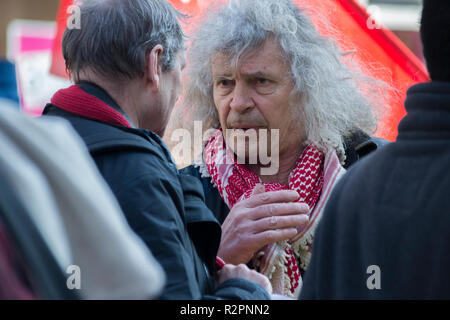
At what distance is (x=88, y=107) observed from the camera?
1.57 metres

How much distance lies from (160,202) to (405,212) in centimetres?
59

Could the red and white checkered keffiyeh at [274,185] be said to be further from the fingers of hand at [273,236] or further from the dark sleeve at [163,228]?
the dark sleeve at [163,228]

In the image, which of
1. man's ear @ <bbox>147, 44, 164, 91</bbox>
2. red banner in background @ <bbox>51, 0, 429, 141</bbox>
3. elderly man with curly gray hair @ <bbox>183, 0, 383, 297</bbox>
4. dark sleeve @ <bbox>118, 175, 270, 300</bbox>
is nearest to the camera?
dark sleeve @ <bbox>118, 175, 270, 300</bbox>

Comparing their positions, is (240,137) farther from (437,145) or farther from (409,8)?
(409,8)

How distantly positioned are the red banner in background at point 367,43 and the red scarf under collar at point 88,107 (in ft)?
4.33

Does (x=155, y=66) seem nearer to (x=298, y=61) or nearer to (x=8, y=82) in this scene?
(x=8, y=82)

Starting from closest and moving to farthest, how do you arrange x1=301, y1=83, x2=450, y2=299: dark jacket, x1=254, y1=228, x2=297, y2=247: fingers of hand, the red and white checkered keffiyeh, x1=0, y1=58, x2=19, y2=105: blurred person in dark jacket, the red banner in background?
x1=0, y1=58, x2=19, y2=105: blurred person in dark jacket → x1=301, y1=83, x2=450, y2=299: dark jacket → x1=254, y1=228, x2=297, y2=247: fingers of hand → the red and white checkered keffiyeh → the red banner in background

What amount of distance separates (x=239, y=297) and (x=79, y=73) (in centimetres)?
79

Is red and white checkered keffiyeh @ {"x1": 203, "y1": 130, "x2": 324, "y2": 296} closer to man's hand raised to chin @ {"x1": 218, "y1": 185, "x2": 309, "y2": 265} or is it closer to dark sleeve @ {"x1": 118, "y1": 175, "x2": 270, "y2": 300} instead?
man's hand raised to chin @ {"x1": 218, "y1": 185, "x2": 309, "y2": 265}

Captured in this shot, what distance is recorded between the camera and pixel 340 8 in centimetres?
320

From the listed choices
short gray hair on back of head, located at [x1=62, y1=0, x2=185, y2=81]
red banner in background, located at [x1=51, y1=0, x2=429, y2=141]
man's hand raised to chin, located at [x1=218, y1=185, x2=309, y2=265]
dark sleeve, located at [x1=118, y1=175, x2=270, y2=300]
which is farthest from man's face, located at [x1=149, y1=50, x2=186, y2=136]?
red banner in background, located at [x1=51, y1=0, x2=429, y2=141]

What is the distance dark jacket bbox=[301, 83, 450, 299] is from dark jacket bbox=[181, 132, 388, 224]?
120 cm

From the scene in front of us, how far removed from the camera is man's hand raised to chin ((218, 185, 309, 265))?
215 centimetres
